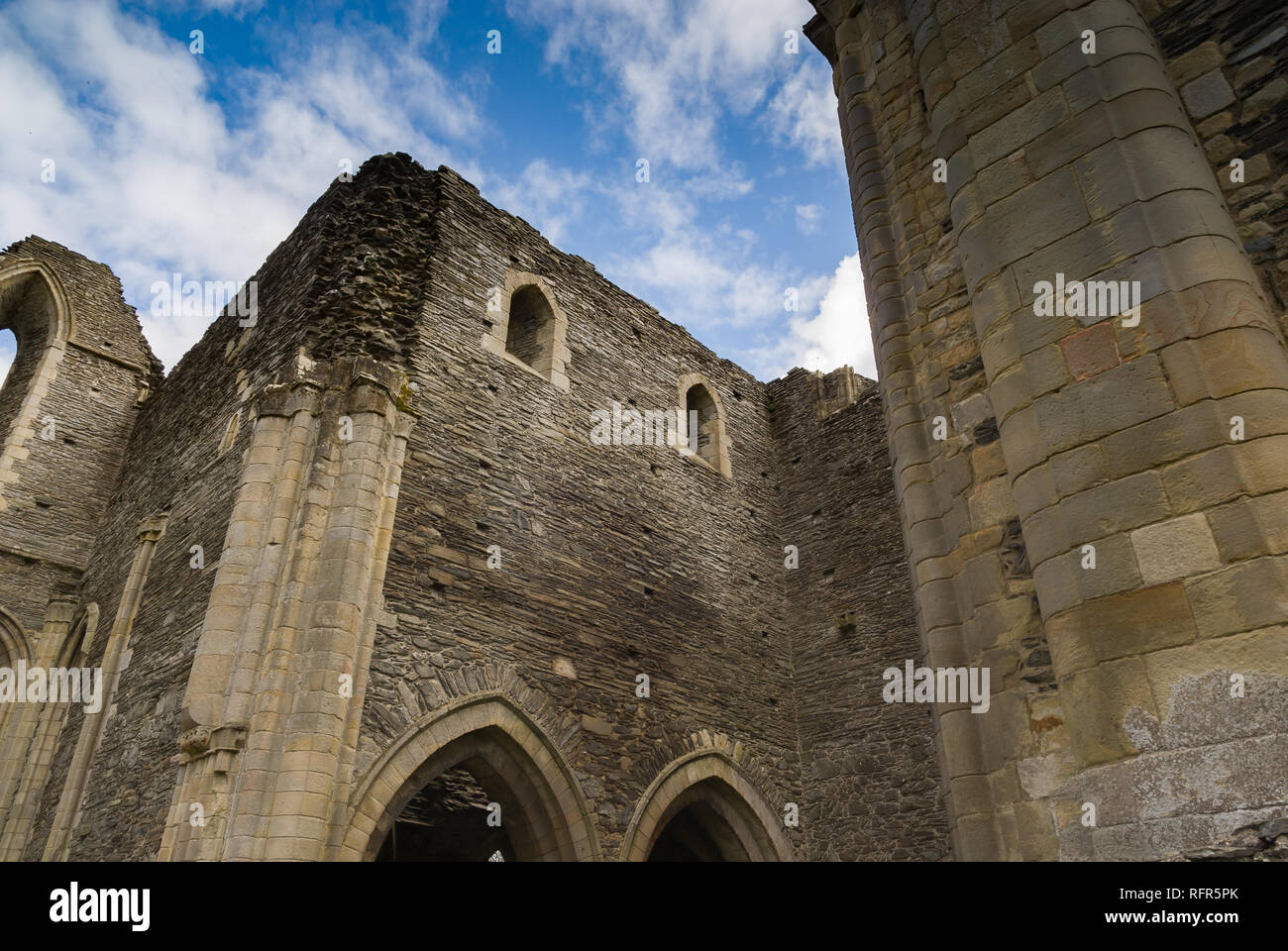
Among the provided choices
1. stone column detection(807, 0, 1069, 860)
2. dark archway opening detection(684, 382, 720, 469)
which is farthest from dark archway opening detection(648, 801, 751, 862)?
stone column detection(807, 0, 1069, 860)

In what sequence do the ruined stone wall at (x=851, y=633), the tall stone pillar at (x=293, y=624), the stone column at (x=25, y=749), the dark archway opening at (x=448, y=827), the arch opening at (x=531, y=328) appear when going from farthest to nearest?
the arch opening at (x=531, y=328)
the ruined stone wall at (x=851, y=633)
the dark archway opening at (x=448, y=827)
the stone column at (x=25, y=749)
the tall stone pillar at (x=293, y=624)

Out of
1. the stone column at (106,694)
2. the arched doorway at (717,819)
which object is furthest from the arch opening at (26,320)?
the arched doorway at (717,819)

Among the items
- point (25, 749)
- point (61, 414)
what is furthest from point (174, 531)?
point (61, 414)

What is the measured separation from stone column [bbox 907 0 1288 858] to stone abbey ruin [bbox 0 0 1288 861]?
0.01 m

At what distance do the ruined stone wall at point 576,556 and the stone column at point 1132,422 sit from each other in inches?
235

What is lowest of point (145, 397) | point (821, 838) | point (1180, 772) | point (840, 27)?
point (1180, 772)

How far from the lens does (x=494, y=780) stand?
8656 millimetres

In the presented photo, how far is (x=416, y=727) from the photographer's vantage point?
25.7 feet

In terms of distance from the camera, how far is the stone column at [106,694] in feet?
29.7

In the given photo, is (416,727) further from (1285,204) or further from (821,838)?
(1285,204)

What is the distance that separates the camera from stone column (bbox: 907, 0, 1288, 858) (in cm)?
277

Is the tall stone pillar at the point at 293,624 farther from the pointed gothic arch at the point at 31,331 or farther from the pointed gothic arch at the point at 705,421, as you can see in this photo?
the pointed gothic arch at the point at 31,331
